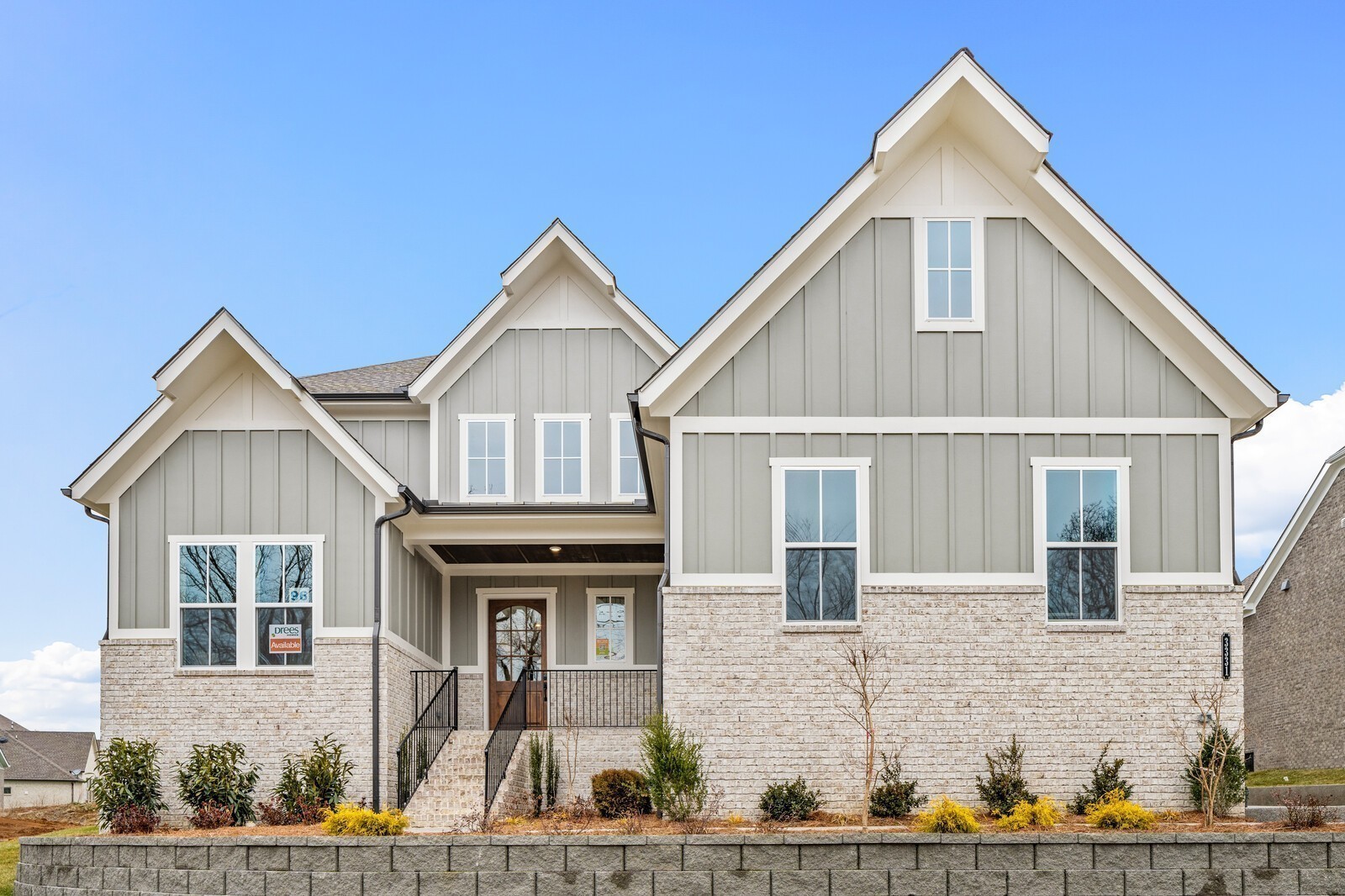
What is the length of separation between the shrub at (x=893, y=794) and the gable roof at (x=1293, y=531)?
54.8 ft

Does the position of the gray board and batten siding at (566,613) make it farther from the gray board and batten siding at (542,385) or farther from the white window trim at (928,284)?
the white window trim at (928,284)

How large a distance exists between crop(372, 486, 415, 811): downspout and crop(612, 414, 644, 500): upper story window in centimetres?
511

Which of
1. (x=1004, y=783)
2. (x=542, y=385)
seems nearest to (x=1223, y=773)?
(x=1004, y=783)

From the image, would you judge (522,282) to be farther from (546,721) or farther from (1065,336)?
(1065,336)

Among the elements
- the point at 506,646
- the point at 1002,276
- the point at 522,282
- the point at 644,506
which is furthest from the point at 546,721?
the point at 1002,276

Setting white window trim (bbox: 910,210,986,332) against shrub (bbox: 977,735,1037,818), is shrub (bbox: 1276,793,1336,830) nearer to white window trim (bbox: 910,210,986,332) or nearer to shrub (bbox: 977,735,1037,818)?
shrub (bbox: 977,735,1037,818)

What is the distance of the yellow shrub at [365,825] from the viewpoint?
47.0ft

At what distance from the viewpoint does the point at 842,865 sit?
13.5m

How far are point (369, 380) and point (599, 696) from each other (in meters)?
7.27

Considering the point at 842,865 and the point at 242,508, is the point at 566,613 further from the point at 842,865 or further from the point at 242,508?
the point at 842,865

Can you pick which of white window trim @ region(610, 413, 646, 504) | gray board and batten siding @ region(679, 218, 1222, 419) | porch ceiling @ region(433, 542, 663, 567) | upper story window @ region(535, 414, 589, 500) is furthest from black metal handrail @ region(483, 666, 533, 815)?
gray board and batten siding @ region(679, 218, 1222, 419)

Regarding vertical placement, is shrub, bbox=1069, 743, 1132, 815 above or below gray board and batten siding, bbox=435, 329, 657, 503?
below

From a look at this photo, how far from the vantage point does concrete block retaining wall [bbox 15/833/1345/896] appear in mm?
13406

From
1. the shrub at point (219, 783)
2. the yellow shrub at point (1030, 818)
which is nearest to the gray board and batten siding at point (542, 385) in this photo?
the shrub at point (219, 783)
